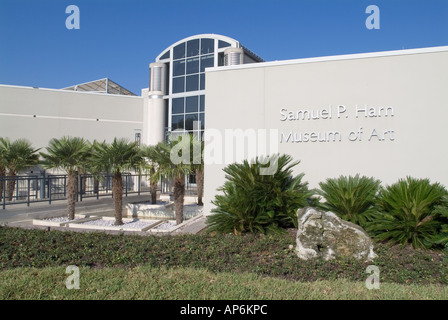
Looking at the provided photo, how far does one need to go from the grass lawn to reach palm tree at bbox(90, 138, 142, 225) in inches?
156

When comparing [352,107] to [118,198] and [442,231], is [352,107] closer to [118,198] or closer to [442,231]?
[442,231]

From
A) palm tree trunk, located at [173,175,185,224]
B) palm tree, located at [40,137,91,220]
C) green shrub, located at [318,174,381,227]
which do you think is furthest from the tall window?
green shrub, located at [318,174,381,227]

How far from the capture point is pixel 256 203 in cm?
743

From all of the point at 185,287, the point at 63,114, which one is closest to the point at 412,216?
the point at 185,287

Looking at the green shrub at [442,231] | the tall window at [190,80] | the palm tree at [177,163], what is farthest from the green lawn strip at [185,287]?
the tall window at [190,80]

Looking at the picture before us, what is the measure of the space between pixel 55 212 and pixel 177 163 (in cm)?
461

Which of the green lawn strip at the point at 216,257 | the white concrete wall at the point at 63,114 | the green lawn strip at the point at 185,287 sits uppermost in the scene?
the white concrete wall at the point at 63,114

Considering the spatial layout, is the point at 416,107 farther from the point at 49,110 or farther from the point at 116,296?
the point at 49,110

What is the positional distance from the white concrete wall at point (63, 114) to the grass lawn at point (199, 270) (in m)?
17.8

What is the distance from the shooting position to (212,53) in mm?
22266

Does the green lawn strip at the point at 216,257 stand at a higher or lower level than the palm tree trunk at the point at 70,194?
lower

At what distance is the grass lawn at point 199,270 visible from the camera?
4.43 meters

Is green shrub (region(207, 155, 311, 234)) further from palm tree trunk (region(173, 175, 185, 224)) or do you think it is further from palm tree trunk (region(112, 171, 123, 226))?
palm tree trunk (region(112, 171, 123, 226))

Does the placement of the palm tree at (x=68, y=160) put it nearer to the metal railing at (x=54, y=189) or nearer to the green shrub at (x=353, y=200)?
the metal railing at (x=54, y=189)
